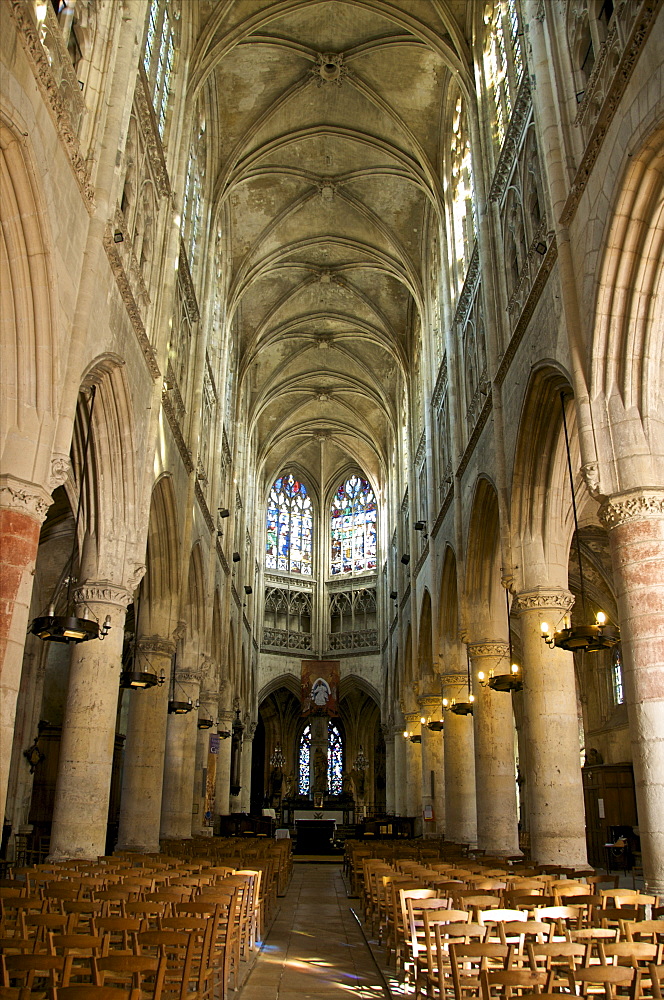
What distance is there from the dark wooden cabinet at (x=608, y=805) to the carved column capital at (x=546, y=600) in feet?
45.4

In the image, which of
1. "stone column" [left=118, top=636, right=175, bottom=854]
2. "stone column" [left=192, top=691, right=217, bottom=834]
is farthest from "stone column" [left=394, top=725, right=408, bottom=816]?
"stone column" [left=118, top=636, right=175, bottom=854]

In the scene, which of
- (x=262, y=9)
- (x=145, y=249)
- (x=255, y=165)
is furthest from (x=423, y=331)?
(x=145, y=249)

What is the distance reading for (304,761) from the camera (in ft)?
161

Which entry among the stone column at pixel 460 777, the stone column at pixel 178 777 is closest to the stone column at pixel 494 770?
the stone column at pixel 460 777

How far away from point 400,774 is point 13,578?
29.4m

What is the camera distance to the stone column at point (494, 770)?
17.0m

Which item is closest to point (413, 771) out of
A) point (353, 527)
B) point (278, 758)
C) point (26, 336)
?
point (278, 758)

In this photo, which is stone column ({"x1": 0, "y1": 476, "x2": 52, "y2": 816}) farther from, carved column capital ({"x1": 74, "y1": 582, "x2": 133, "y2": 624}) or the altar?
the altar

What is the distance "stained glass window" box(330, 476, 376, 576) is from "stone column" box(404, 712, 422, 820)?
555 inches

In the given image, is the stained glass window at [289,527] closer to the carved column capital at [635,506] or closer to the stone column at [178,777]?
the stone column at [178,777]

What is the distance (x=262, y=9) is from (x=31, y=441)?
54.4 feet

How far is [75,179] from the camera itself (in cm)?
1109

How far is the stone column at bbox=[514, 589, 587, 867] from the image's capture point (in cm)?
1294

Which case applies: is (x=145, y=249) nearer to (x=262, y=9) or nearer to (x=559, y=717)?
(x=262, y=9)
